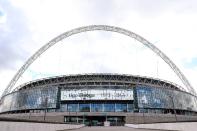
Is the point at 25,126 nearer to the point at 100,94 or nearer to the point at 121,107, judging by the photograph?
the point at 100,94

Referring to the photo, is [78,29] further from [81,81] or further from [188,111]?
[188,111]

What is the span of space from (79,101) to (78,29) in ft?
102

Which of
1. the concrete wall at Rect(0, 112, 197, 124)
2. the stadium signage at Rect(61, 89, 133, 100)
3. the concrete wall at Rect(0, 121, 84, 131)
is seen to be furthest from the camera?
the stadium signage at Rect(61, 89, 133, 100)

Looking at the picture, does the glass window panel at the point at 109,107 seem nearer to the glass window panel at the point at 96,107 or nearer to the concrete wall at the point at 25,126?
the glass window panel at the point at 96,107

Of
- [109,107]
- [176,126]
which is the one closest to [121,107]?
[109,107]

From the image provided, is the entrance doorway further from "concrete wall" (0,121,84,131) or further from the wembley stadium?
"concrete wall" (0,121,84,131)

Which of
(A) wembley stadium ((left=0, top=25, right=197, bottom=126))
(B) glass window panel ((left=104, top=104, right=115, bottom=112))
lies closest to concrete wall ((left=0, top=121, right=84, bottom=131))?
(A) wembley stadium ((left=0, top=25, right=197, bottom=126))

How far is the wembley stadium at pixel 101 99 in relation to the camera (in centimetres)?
10538

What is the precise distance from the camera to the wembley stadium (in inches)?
4149

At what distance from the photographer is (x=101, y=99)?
110 m

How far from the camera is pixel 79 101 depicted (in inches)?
4375

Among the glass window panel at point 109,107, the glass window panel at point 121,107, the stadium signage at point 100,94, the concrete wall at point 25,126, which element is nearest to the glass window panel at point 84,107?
the stadium signage at point 100,94

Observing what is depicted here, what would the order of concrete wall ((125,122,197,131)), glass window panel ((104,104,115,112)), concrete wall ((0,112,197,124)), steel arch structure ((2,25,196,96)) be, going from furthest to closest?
steel arch structure ((2,25,196,96))
glass window panel ((104,104,115,112))
concrete wall ((0,112,197,124))
concrete wall ((125,122,197,131))

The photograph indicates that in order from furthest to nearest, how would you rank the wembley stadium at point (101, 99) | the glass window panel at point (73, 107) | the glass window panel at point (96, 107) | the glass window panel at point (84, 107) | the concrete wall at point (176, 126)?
the glass window panel at point (73, 107), the glass window panel at point (84, 107), the glass window panel at point (96, 107), the wembley stadium at point (101, 99), the concrete wall at point (176, 126)
